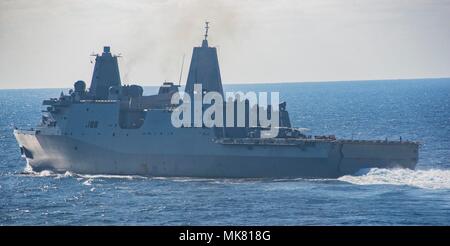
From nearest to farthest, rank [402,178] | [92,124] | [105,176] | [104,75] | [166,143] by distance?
[402,178] → [166,143] → [105,176] → [92,124] → [104,75]

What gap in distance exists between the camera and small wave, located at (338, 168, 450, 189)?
120 ft

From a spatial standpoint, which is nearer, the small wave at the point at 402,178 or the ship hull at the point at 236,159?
the small wave at the point at 402,178

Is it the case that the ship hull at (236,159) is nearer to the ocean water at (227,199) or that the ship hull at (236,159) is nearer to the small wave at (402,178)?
the small wave at (402,178)

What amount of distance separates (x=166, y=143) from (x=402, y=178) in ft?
38.5

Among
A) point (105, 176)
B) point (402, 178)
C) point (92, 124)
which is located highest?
point (92, 124)

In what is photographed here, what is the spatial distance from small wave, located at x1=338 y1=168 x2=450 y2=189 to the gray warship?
15.8 inches

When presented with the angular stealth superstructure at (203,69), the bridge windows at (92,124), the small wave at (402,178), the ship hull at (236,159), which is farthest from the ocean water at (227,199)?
the angular stealth superstructure at (203,69)

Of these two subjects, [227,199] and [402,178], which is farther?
[402,178]

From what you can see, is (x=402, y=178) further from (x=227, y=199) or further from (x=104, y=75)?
(x=104, y=75)

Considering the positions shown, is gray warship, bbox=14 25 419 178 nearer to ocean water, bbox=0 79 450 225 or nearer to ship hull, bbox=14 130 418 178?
ship hull, bbox=14 130 418 178

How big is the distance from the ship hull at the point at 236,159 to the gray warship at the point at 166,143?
0.05 meters

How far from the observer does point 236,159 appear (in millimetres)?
39906

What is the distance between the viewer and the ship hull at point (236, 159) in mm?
38625

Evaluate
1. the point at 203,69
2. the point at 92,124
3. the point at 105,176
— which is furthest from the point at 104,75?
the point at 105,176
